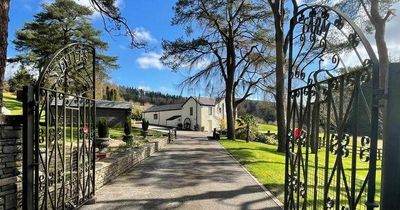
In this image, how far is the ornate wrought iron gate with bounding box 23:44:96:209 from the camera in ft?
15.3

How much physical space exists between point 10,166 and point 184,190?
4.42 metres

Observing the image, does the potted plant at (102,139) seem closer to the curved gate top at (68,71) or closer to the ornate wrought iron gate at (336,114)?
the curved gate top at (68,71)

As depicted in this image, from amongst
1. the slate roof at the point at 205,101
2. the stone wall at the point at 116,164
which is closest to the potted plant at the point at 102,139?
the stone wall at the point at 116,164

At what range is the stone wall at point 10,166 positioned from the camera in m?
4.49

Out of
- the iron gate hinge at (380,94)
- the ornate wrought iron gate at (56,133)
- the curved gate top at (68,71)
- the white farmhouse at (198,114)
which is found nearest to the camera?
the iron gate hinge at (380,94)

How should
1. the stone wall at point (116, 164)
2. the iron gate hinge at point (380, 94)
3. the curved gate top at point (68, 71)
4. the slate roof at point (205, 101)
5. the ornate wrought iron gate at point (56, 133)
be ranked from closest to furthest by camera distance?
1. the iron gate hinge at point (380, 94)
2. the ornate wrought iron gate at point (56, 133)
3. the curved gate top at point (68, 71)
4. the stone wall at point (116, 164)
5. the slate roof at point (205, 101)

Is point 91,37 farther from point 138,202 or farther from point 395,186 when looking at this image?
point 395,186

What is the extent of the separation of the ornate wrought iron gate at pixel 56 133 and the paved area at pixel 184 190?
0.63 metres

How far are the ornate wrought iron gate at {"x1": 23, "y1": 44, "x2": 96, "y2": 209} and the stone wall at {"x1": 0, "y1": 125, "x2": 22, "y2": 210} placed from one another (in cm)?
22

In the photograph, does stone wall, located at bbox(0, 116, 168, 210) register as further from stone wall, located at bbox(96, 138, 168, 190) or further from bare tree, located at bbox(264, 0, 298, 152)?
bare tree, located at bbox(264, 0, 298, 152)

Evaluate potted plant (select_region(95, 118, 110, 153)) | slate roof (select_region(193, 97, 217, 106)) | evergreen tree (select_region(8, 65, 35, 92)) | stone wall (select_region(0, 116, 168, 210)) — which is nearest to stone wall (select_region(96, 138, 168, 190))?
potted plant (select_region(95, 118, 110, 153))

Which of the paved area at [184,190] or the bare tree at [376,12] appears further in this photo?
the bare tree at [376,12]

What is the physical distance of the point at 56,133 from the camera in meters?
5.38

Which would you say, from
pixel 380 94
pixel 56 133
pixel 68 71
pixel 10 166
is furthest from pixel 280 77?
pixel 380 94
